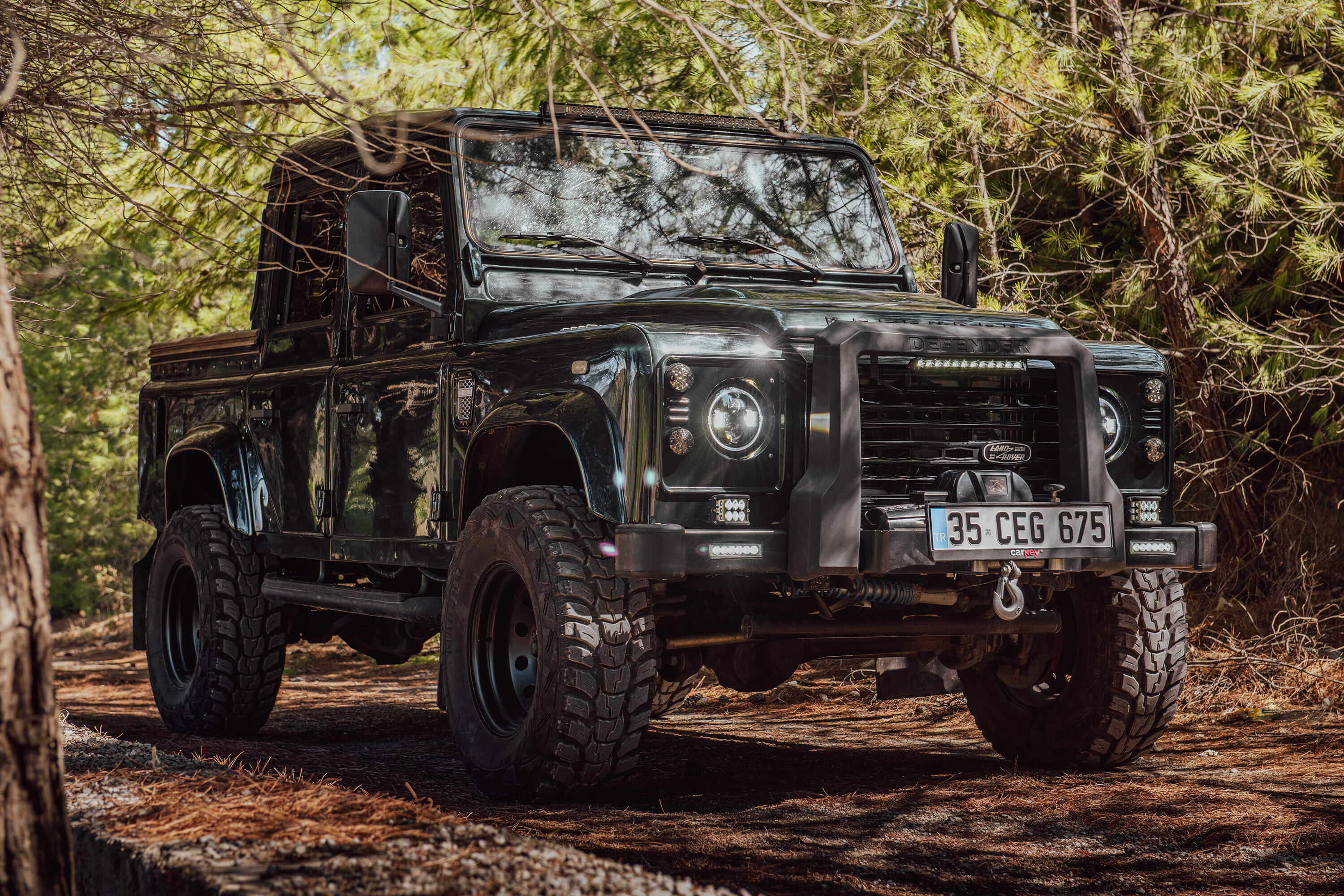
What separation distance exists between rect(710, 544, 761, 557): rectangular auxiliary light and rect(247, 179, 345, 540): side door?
263cm

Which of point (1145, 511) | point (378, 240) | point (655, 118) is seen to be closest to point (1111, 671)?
point (1145, 511)

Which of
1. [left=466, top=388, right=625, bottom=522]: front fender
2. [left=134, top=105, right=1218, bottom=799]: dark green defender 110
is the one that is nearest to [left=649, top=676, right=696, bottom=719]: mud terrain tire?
[left=134, top=105, right=1218, bottom=799]: dark green defender 110

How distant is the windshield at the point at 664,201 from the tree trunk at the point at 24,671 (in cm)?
325

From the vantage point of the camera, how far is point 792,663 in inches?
225

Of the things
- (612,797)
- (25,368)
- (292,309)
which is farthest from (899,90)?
(25,368)

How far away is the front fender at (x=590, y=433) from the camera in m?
4.91

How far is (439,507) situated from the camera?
6.00 metres

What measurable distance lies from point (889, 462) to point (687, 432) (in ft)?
2.32

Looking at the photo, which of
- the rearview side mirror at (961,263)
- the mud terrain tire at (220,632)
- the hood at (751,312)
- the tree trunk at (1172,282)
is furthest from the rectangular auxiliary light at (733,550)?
the tree trunk at (1172,282)

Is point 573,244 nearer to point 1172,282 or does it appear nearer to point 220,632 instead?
point 220,632

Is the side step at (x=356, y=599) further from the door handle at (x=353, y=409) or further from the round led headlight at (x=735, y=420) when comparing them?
the round led headlight at (x=735, y=420)

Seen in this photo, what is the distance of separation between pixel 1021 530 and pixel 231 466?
4.14m

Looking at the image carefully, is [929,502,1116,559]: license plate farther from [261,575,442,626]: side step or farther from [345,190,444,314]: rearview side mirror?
[345,190,444,314]: rearview side mirror

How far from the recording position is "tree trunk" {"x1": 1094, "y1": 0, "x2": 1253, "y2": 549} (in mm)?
8508
